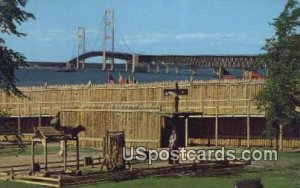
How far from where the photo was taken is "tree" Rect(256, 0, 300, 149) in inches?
1470

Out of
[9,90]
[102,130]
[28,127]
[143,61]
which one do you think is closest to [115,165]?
[9,90]

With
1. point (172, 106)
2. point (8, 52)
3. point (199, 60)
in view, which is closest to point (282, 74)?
point (172, 106)

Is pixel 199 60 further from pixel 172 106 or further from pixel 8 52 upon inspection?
pixel 8 52

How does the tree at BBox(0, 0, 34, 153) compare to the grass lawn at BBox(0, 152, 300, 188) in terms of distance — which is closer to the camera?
the tree at BBox(0, 0, 34, 153)

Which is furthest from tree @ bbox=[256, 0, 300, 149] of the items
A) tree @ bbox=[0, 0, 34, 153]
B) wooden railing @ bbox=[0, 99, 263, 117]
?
tree @ bbox=[0, 0, 34, 153]

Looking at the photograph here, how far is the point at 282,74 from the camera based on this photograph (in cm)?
3759

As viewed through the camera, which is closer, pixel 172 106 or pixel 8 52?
pixel 8 52

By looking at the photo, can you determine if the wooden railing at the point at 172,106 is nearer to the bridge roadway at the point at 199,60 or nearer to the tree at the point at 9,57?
the tree at the point at 9,57

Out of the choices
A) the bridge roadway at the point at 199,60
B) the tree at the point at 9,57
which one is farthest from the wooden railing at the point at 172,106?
the bridge roadway at the point at 199,60

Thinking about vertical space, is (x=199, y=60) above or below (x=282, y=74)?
above

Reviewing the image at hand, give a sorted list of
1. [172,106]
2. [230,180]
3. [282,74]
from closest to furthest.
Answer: [230,180] → [282,74] → [172,106]

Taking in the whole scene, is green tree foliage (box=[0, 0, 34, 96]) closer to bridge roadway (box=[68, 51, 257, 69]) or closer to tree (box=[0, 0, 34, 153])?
tree (box=[0, 0, 34, 153])

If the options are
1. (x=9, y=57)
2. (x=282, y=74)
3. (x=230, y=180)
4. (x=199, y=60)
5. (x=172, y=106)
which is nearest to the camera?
(x=9, y=57)

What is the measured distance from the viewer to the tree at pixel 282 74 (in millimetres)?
37344
